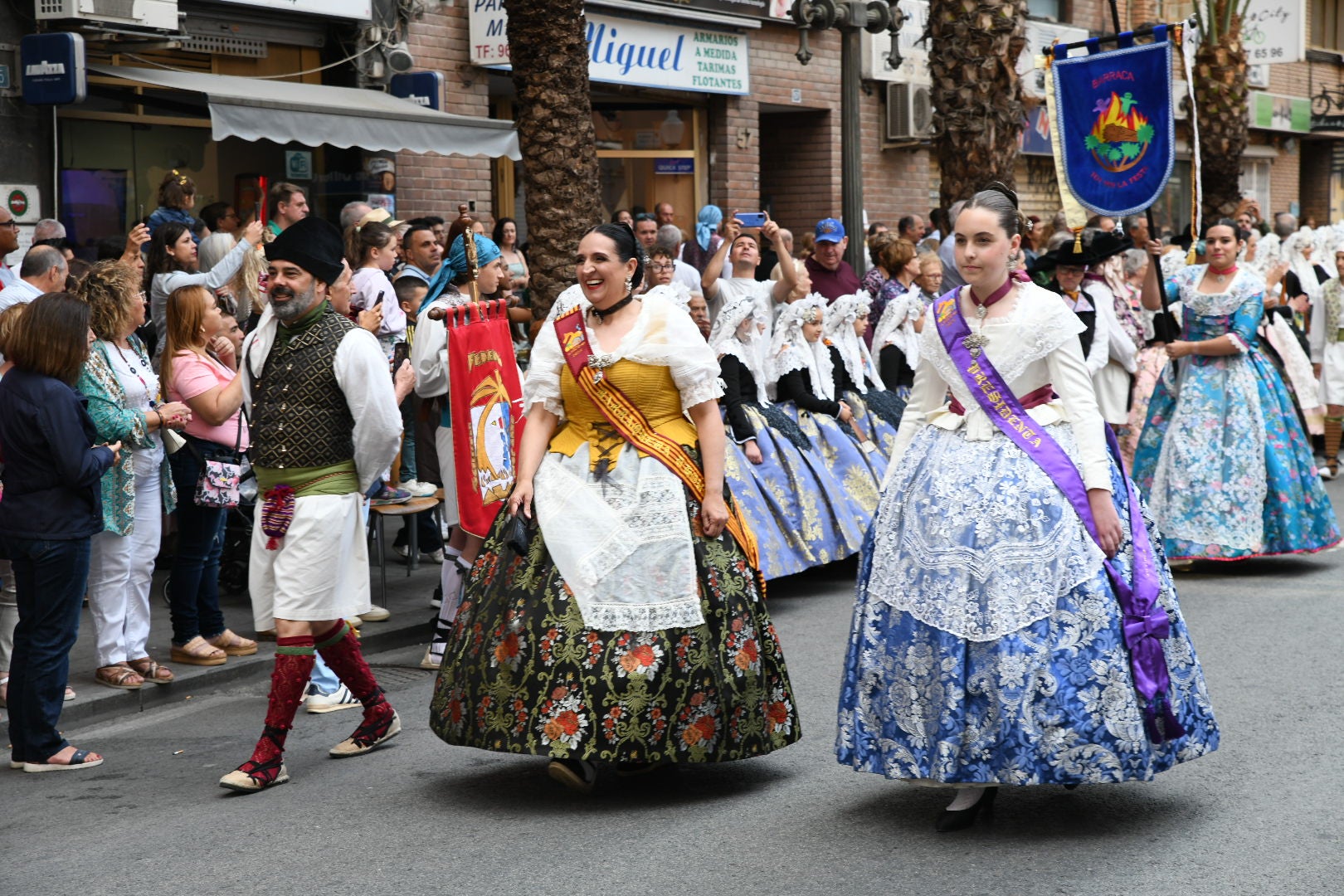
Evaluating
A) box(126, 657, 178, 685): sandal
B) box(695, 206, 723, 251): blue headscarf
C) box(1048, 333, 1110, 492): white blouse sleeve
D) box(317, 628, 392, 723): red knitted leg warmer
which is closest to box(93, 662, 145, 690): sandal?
box(126, 657, 178, 685): sandal

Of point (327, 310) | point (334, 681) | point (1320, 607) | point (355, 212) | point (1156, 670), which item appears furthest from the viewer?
point (355, 212)

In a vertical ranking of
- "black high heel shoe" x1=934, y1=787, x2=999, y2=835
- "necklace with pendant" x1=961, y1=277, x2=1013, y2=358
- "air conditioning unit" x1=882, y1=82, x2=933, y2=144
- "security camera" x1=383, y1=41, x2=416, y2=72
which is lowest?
"black high heel shoe" x1=934, y1=787, x2=999, y2=835

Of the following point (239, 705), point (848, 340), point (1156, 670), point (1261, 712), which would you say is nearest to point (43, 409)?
point (239, 705)

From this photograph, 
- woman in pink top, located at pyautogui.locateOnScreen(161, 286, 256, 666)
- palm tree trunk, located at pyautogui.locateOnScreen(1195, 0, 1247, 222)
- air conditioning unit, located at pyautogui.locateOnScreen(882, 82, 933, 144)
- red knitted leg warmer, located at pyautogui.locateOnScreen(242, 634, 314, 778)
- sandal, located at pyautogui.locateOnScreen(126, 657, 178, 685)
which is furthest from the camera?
air conditioning unit, located at pyautogui.locateOnScreen(882, 82, 933, 144)

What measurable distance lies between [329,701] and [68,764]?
121 cm

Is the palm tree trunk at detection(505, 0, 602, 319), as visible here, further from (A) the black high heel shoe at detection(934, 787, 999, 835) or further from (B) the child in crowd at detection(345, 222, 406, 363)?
(A) the black high heel shoe at detection(934, 787, 999, 835)

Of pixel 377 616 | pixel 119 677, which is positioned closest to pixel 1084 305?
pixel 377 616

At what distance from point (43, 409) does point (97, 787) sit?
138 cm

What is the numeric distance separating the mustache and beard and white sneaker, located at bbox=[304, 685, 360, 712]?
6.29ft

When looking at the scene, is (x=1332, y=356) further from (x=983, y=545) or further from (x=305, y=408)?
(x=305, y=408)

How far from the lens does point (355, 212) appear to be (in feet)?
36.8

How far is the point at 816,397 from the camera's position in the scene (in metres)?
9.90

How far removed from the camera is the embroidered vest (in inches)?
238

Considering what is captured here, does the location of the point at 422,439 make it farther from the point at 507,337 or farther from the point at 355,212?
the point at 355,212
